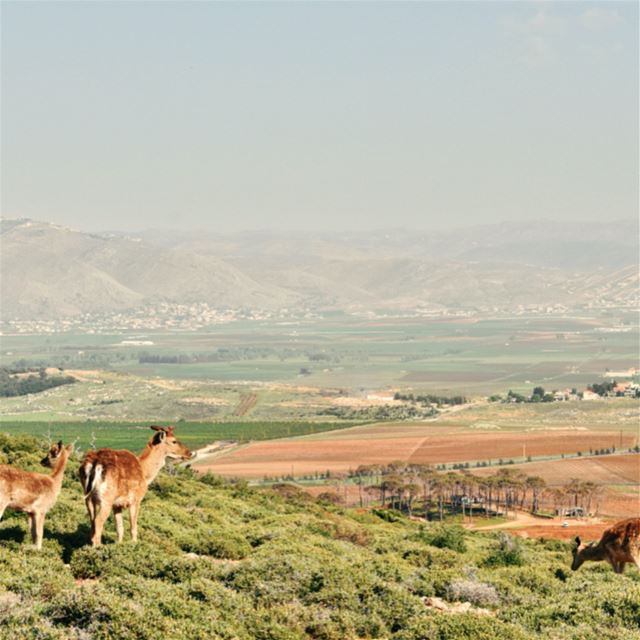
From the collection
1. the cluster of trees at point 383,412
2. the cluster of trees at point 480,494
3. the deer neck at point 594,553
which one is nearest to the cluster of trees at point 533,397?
the cluster of trees at point 383,412

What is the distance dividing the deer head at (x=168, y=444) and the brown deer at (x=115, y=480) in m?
0.02

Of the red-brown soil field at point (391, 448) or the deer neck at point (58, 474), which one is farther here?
the red-brown soil field at point (391, 448)

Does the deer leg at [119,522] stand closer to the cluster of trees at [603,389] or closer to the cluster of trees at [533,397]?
the cluster of trees at [533,397]

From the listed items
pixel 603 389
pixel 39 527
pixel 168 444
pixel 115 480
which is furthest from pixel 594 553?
pixel 603 389

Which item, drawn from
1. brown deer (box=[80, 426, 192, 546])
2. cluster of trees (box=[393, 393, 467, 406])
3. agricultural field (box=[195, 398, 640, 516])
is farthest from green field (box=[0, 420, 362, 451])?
brown deer (box=[80, 426, 192, 546])

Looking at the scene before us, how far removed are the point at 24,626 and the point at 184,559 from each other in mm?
4594

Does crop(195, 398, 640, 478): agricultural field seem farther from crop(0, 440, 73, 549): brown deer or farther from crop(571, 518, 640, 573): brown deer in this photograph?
crop(0, 440, 73, 549): brown deer

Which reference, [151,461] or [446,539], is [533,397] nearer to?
[446,539]

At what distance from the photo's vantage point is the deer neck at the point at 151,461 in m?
17.1

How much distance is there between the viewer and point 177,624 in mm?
12602

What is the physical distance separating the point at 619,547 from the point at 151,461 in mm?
8622

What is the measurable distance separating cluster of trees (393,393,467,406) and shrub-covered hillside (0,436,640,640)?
153 m

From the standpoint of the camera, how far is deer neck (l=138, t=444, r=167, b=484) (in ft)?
56.0

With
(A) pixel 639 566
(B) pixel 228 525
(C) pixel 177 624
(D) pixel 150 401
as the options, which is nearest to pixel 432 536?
(B) pixel 228 525
